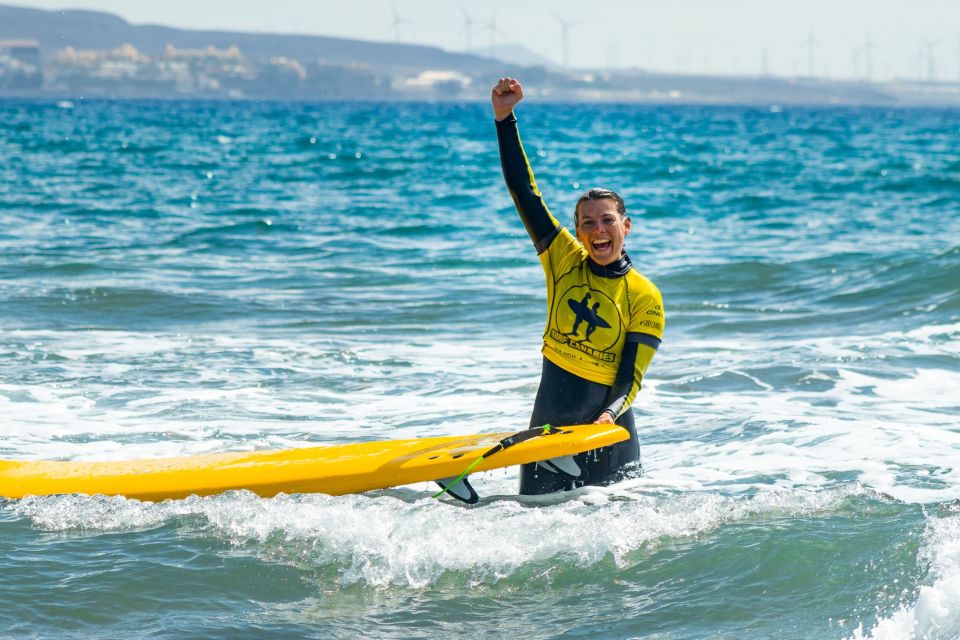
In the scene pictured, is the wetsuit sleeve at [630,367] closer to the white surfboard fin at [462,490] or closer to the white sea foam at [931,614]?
the white surfboard fin at [462,490]

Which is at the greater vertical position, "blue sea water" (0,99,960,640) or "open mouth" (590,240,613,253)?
"open mouth" (590,240,613,253)

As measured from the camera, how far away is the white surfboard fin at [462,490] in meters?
5.36

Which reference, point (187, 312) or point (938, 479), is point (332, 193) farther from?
→ point (938, 479)

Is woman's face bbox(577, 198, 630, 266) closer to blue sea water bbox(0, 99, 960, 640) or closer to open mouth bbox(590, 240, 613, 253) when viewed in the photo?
open mouth bbox(590, 240, 613, 253)

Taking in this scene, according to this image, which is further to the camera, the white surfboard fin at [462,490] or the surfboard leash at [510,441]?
the white surfboard fin at [462,490]

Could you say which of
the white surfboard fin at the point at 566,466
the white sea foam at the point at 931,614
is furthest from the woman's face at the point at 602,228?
the white sea foam at the point at 931,614

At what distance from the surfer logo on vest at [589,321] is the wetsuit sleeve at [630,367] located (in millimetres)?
80

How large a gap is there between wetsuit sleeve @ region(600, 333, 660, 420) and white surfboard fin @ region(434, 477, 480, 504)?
0.75m

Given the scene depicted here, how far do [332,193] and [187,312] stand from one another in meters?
15.4

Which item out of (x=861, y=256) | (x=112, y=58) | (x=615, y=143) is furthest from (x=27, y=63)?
(x=861, y=256)

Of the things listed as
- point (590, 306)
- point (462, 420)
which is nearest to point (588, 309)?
point (590, 306)

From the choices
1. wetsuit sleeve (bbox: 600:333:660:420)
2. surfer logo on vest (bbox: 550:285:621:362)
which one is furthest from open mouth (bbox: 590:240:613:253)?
wetsuit sleeve (bbox: 600:333:660:420)

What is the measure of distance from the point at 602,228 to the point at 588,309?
37 cm

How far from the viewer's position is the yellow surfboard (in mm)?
5145
